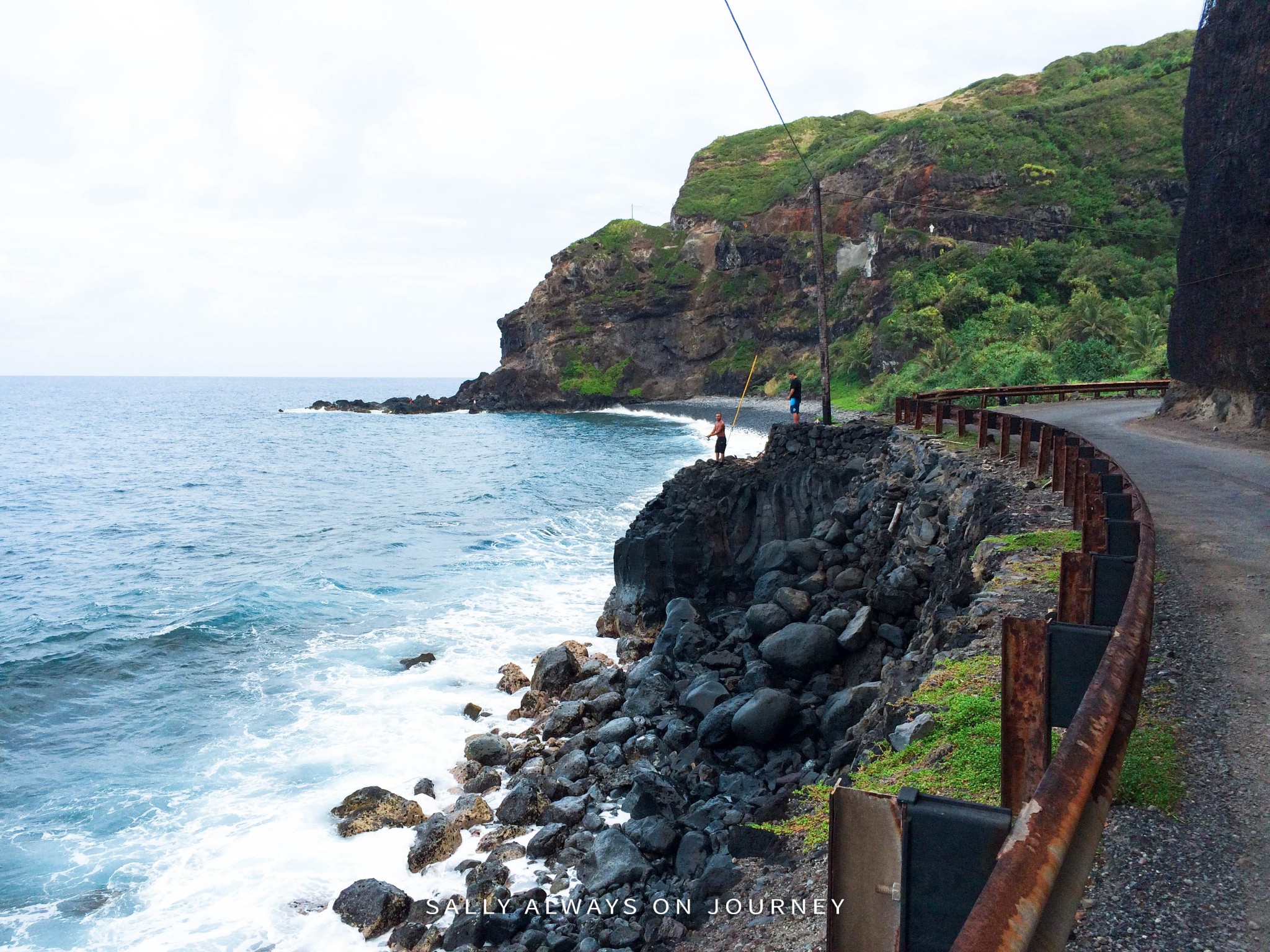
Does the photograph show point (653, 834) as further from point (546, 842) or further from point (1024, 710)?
point (1024, 710)

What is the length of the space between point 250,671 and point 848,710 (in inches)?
503

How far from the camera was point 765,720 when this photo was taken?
9.34 metres

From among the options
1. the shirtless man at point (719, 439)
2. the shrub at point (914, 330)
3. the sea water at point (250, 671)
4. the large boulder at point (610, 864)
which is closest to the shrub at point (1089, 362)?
the sea water at point (250, 671)

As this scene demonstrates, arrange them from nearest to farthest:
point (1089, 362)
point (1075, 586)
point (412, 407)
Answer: point (1075, 586), point (1089, 362), point (412, 407)

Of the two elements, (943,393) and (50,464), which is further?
(50,464)

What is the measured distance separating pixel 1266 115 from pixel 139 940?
21.2m

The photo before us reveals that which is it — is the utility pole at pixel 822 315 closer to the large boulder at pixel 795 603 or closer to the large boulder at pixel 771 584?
the large boulder at pixel 771 584

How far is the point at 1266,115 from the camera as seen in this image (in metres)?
15.1

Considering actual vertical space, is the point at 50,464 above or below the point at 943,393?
below

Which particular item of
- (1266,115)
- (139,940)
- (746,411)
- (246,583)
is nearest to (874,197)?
(746,411)

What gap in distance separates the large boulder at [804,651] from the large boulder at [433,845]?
4.70 meters

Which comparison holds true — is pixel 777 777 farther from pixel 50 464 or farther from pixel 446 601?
pixel 50 464

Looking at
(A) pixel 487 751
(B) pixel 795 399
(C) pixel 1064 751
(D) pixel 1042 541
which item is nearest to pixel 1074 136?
(B) pixel 795 399

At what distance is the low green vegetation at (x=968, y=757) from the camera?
150 inches
